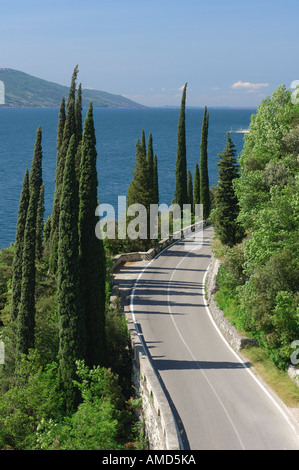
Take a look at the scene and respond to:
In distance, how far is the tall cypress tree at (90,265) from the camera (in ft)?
75.1

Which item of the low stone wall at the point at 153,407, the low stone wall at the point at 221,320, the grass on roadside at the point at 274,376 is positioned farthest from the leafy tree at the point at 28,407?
the grass on roadside at the point at 274,376

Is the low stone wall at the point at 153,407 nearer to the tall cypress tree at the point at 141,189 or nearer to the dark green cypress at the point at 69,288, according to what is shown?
the dark green cypress at the point at 69,288

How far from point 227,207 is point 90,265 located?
12.7 metres

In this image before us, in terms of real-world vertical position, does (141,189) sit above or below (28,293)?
above

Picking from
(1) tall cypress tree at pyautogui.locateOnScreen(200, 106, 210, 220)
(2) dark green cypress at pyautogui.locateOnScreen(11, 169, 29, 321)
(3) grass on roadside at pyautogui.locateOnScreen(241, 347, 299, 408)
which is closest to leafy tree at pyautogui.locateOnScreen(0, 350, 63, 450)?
(2) dark green cypress at pyautogui.locateOnScreen(11, 169, 29, 321)

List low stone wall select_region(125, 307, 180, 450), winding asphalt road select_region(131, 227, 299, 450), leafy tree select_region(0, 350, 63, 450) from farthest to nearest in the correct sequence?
leafy tree select_region(0, 350, 63, 450)
winding asphalt road select_region(131, 227, 299, 450)
low stone wall select_region(125, 307, 180, 450)

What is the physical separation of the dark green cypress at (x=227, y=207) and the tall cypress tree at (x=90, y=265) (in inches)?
453

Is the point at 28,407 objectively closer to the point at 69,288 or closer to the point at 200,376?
the point at 69,288

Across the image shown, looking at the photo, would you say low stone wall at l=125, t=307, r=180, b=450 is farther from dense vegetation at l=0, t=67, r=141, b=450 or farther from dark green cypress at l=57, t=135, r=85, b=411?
dark green cypress at l=57, t=135, r=85, b=411

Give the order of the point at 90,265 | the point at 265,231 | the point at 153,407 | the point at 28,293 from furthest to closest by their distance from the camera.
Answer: the point at 28,293
the point at 265,231
the point at 90,265
the point at 153,407

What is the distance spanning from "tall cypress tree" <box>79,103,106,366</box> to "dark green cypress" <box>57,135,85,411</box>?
0.74 meters

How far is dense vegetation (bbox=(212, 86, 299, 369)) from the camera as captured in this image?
865 inches

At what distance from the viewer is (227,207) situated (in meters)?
32.4

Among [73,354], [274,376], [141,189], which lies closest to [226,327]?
[274,376]
